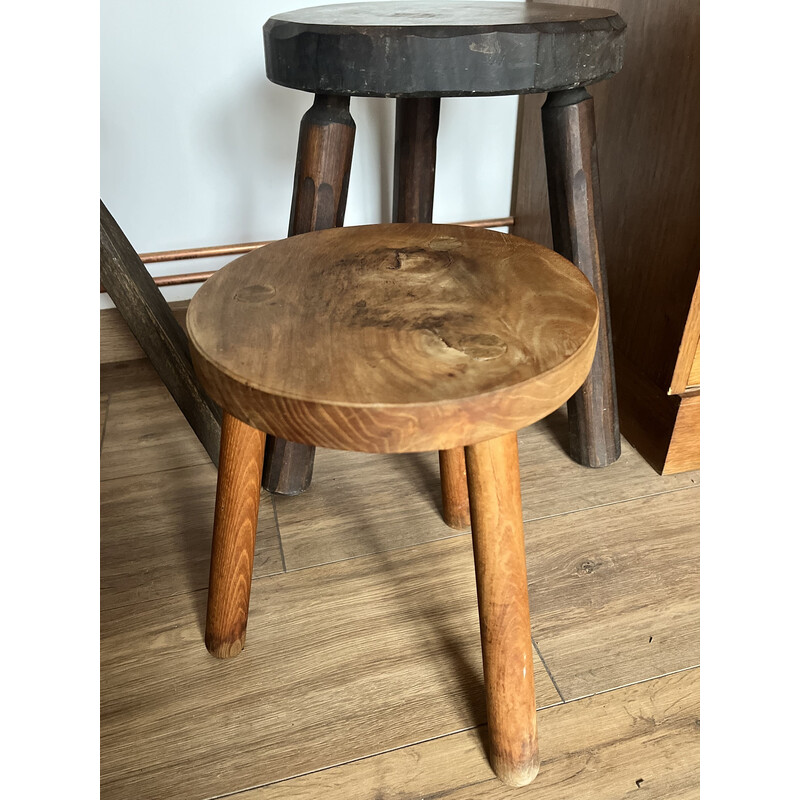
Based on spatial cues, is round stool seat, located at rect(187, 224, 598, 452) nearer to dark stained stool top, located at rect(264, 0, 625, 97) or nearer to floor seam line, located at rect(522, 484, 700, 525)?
dark stained stool top, located at rect(264, 0, 625, 97)

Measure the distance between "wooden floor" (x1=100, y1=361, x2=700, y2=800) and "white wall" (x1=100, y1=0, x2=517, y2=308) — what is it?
0.48 m

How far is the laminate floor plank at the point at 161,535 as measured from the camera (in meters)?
0.89

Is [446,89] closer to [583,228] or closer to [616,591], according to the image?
[583,228]

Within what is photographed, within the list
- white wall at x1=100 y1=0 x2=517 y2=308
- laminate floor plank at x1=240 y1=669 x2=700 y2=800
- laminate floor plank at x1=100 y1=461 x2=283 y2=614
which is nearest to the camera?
laminate floor plank at x1=240 y1=669 x2=700 y2=800

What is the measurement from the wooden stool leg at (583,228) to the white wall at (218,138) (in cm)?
51

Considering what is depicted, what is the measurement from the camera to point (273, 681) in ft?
2.51

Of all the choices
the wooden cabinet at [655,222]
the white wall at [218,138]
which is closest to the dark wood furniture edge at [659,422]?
the wooden cabinet at [655,222]

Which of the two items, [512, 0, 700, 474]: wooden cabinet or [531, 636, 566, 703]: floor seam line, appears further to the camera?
[512, 0, 700, 474]: wooden cabinet

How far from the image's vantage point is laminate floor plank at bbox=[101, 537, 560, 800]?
69 centimetres

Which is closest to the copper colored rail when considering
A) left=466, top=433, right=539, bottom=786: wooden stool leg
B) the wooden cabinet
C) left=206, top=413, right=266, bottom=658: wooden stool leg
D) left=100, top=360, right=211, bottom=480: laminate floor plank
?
left=100, top=360, right=211, bottom=480: laminate floor plank

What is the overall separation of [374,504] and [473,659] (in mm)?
281

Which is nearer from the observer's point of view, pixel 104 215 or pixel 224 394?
pixel 224 394
